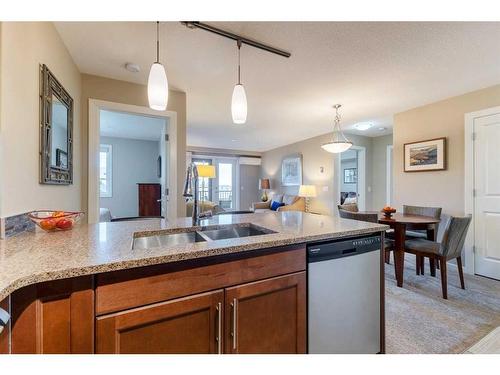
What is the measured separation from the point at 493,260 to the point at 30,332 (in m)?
4.08

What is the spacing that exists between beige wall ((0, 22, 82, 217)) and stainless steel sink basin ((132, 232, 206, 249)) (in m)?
0.61

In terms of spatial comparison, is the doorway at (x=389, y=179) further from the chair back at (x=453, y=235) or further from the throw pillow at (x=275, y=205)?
the chair back at (x=453, y=235)

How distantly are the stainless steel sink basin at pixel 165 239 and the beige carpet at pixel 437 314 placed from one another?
1.51 metres

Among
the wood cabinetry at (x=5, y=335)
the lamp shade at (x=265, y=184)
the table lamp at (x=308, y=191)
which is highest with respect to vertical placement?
the lamp shade at (x=265, y=184)

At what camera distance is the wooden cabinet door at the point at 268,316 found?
3.34ft

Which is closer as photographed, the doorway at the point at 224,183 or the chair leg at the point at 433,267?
the chair leg at the point at 433,267

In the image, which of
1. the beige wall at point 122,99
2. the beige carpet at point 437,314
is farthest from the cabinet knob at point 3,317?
the beige wall at point 122,99

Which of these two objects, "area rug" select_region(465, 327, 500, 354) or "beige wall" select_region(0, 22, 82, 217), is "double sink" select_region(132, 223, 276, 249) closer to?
"beige wall" select_region(0, 22, 82, 217)

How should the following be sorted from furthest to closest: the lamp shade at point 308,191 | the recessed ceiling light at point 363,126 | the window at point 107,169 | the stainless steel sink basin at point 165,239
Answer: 1. the window at point 107,169
2. the lamp shade at point 308,191
3. the recessed ceiling light at point 363,126
4. the stainless steel sink basin at point 165,239

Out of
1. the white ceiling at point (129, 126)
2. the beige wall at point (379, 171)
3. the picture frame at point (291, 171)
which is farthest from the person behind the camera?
the picture frame at point (291, 171)

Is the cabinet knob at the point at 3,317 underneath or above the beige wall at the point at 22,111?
underneath

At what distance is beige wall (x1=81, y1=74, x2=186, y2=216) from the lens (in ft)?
8.25

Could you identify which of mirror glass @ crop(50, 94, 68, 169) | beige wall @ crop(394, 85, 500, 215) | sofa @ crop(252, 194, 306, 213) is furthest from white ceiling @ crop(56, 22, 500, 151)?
sofa @ crop(252, 194, 306, 213)
